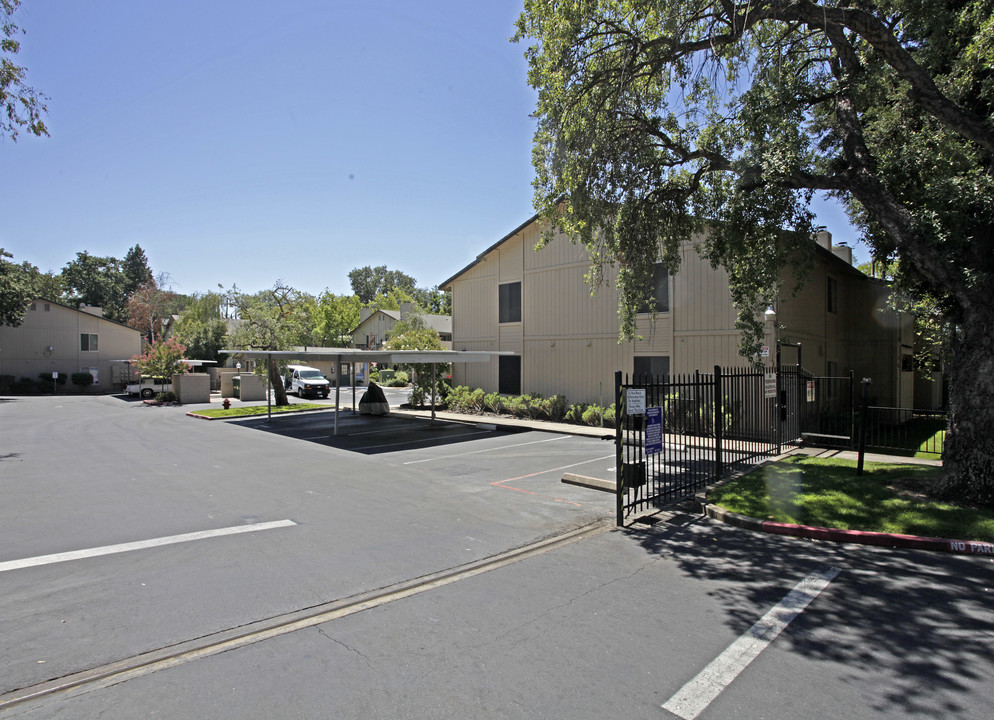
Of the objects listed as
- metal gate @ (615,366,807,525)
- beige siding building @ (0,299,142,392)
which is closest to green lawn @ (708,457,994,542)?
metal gate @ (615,366,807,525)

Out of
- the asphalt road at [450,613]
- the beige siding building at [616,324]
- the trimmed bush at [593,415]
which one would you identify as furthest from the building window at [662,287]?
the asphalt road at [450,613]

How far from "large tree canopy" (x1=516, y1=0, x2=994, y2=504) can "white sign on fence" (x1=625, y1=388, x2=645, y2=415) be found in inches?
193

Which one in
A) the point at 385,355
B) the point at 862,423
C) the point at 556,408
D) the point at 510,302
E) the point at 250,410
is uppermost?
the point at 510,302

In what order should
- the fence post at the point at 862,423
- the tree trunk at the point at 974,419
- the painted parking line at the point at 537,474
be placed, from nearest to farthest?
the tree trunk at the point at 974,419 < the painted parking line at the point at 537,474 < the fence post at the point at 862,423

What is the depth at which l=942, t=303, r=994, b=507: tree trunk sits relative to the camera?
8117 mm

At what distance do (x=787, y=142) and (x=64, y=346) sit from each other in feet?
168

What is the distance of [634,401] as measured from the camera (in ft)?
26.0

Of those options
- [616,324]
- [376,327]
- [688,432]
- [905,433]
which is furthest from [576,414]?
[376,327]

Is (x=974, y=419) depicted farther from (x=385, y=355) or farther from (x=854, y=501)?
(x=385, y=355)

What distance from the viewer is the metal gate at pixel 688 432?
7.99 m

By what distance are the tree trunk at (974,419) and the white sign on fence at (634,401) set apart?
190 inches

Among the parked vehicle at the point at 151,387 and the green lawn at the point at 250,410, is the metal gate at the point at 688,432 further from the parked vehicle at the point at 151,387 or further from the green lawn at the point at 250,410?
the parked vehicle at the point at 151,387

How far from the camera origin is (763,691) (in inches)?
146

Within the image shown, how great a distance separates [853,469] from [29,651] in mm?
12434
